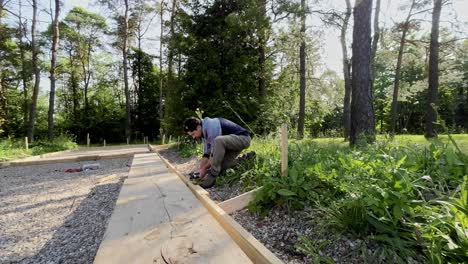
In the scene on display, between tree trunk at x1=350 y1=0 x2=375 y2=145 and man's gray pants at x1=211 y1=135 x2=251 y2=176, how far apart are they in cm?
313

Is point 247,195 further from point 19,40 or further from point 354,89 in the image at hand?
point 19,40

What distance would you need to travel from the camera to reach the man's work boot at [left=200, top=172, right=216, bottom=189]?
4211 mm

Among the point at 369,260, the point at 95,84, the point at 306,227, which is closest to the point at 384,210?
the point at 369,260

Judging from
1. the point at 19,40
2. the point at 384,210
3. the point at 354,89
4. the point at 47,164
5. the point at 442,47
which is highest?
the point at 19,40

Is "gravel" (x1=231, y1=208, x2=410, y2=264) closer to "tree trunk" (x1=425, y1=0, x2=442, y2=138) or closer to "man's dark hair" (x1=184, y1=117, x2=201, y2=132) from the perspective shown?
"man's dark hair" (x1=184, y1=117, x2=201, y2=132)

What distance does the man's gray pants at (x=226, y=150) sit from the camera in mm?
4164

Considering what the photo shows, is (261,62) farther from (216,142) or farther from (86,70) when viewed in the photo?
(86,70)

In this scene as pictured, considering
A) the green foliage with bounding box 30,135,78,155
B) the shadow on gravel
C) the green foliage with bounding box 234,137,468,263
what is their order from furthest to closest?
the green foliage with bounding box 30,135,78,155, the shadow on gravel, the green foliage with bounding box 234,137,468,263

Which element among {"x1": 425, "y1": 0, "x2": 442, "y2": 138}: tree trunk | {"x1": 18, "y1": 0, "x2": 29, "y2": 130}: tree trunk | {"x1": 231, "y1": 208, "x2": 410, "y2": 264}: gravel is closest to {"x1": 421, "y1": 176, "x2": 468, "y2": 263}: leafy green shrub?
{"x1": 231, "y1": 208, "x2": 410, "y2": 264}: gravel

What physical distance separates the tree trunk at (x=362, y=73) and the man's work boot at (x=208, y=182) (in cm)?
355

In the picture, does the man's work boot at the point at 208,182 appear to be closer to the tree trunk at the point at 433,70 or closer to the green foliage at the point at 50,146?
the tree trunk at the point at 433,70

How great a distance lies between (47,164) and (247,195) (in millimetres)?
8660

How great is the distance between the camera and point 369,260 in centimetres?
172

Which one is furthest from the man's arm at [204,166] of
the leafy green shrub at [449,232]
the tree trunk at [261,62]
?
the tree trunk at [261,62]
